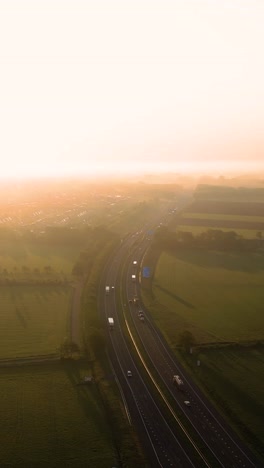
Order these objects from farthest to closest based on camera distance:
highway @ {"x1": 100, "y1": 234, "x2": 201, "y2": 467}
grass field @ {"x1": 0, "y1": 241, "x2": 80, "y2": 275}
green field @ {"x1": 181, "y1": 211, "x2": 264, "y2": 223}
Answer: green field @ {"x1": 181, "y1": 211, "x2": 264, "y2": 223}
grass field @ {"x1": 0, "y1": 241, "x2": 80, "y2": 275}
highway @ {"x1": 100, "y1": 234, "x2": 201, "y2": 467}

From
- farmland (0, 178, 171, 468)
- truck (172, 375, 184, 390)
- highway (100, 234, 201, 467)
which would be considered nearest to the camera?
highway (100, 234, 201, 467)

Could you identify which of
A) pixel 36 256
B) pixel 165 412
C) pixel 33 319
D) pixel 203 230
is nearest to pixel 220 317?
pixel 165 412

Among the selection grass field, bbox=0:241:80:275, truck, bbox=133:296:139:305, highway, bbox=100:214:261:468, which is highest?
grass field, bbox=0:241:80:275

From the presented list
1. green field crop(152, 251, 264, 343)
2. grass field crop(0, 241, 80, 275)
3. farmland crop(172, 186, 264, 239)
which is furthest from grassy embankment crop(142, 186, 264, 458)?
farmland crop(172, 186, 264, 239)

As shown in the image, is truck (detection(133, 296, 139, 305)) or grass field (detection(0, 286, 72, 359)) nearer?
grass field (detection(0, 286, 72, 359))

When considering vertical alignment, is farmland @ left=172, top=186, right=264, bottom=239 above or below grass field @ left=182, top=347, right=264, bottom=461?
above

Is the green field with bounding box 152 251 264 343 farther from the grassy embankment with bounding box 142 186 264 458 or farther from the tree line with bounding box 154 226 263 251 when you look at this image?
the tree line with bounding box 154 226 263 251

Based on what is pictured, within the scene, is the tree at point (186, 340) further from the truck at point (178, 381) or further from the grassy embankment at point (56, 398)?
the grassy embankment at point (56, 398)
